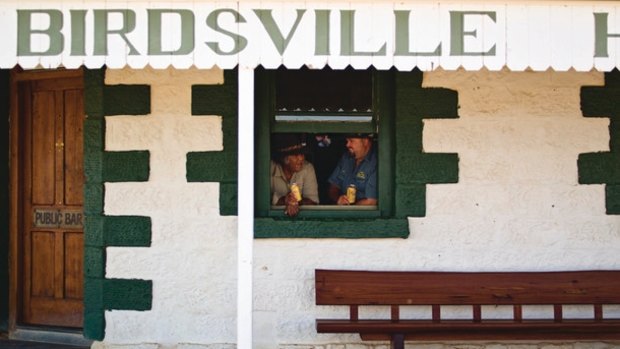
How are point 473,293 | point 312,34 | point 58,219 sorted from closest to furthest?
point 312,34 < point 473,293 < point 58,219

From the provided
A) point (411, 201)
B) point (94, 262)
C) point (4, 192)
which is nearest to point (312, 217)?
point (411, 201)

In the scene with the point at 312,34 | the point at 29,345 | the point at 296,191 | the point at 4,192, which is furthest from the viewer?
the point at 4,192

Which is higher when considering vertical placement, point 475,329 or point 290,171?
point 290,171

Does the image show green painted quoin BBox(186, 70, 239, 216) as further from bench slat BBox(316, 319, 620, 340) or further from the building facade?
bench slat BBox(316, 319, 620, 340)

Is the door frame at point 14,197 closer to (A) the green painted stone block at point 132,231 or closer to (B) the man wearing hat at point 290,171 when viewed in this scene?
(A) the green painted stone block at point 132,231

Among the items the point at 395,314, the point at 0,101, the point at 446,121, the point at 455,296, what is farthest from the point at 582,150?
the point at 0,101

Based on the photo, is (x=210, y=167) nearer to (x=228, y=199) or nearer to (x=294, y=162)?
(x=228, y=199)

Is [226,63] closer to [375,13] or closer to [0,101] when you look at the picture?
[375,13]

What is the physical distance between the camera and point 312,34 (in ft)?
15.0

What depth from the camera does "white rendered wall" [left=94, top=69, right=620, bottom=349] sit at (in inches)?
235

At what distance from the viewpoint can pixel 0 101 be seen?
6793 mm

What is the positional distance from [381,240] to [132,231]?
1.87 metres

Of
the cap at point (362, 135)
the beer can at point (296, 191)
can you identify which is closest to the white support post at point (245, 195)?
the beer can at point (296, 191)

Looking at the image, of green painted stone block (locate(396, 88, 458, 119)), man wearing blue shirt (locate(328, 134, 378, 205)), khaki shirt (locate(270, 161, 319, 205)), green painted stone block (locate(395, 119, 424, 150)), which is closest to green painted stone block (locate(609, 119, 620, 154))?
green painted stone block (locate(396, 88, 458, 119))
